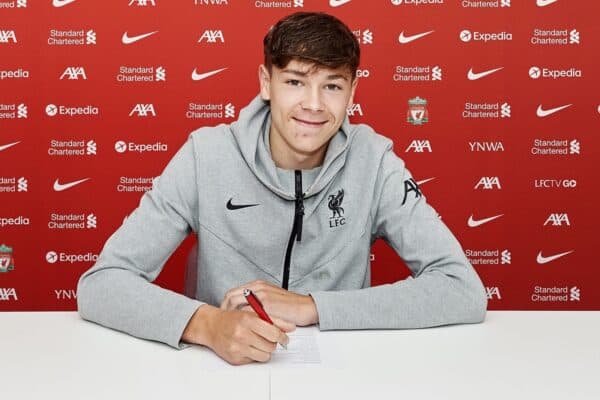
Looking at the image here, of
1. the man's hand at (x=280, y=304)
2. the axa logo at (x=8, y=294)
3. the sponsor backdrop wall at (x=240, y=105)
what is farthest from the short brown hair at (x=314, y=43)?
the axa logo at (x=8, y=294)

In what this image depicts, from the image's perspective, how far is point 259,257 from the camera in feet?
5.69

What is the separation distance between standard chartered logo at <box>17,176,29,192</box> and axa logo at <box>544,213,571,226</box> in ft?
6.91

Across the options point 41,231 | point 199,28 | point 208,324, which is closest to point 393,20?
point 199,28

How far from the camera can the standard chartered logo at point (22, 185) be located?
116 inches

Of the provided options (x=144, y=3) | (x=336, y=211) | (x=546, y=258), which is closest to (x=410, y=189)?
(x=336, y=211)

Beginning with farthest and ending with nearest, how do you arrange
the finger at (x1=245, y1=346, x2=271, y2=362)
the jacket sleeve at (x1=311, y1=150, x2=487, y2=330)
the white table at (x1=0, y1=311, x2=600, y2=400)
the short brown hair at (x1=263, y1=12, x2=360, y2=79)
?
1. the short brown hair at (x1=263, y1=12, x2=360, y2=79)
2. the jacket sleeve at (x1=311, y1=150, x2=487, y2=330)
3. the finger at (x1=245, y1=346, x2=271, y2=362)
4. the white table at (x1=0, y1=311, x2=600, y2=400)

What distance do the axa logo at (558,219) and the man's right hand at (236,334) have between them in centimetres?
199

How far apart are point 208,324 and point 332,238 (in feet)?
1.76

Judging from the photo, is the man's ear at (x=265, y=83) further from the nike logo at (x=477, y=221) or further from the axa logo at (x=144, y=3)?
the nike logo at (x=477, y=221)

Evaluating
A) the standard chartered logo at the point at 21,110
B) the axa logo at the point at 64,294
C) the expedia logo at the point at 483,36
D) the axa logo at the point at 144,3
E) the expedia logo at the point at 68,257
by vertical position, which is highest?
the axa logo at the point at 144,3

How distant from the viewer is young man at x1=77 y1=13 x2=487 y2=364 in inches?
64.0

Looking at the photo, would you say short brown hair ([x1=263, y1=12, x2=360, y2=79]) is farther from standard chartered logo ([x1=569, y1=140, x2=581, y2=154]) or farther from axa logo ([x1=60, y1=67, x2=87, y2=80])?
standard chartered logo ([x1=569, y1=140, x2=581, y2=154])

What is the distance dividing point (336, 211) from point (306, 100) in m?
0.27

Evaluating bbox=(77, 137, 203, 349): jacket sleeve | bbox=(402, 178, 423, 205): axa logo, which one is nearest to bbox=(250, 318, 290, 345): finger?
bbox=(77, 137, 203, 349): jacket sleeve
